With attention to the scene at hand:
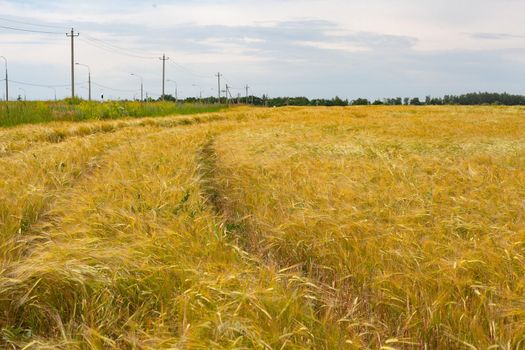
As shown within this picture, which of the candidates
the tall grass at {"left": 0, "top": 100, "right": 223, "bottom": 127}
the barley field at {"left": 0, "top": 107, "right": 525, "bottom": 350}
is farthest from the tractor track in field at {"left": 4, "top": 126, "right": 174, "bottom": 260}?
→ the tall grass at {"left": 0, "top": 100, "right": 223, "bottom": 127}

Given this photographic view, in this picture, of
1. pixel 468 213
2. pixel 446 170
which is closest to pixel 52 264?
pixel 468 213

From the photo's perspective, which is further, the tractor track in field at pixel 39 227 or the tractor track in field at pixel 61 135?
the tractor track in field at pixel 61 135

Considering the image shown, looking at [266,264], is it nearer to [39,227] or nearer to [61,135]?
[39,227]

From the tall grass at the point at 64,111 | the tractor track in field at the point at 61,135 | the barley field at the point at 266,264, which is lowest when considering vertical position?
the barley field at the point at 266,264

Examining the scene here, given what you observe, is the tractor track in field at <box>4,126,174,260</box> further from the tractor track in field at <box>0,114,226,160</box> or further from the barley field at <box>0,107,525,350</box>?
the tractor track in field at <box>0,114,226,160</box>

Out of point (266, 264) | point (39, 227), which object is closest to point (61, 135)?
point (39, 227)

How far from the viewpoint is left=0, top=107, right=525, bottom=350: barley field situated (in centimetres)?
188

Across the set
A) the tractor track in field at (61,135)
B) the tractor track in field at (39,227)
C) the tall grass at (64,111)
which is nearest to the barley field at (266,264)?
the tractor track in field at (39,227)

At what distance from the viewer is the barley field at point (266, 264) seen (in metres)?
1.88

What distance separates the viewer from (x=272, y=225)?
330cm

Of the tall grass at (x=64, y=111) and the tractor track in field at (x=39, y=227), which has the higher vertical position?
the tall grass at (x=64, y=111)

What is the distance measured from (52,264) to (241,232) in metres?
1.44

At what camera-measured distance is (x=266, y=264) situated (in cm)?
275

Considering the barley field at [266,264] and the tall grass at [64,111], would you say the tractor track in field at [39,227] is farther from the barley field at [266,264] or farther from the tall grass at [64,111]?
the tall grass at [64,111]
